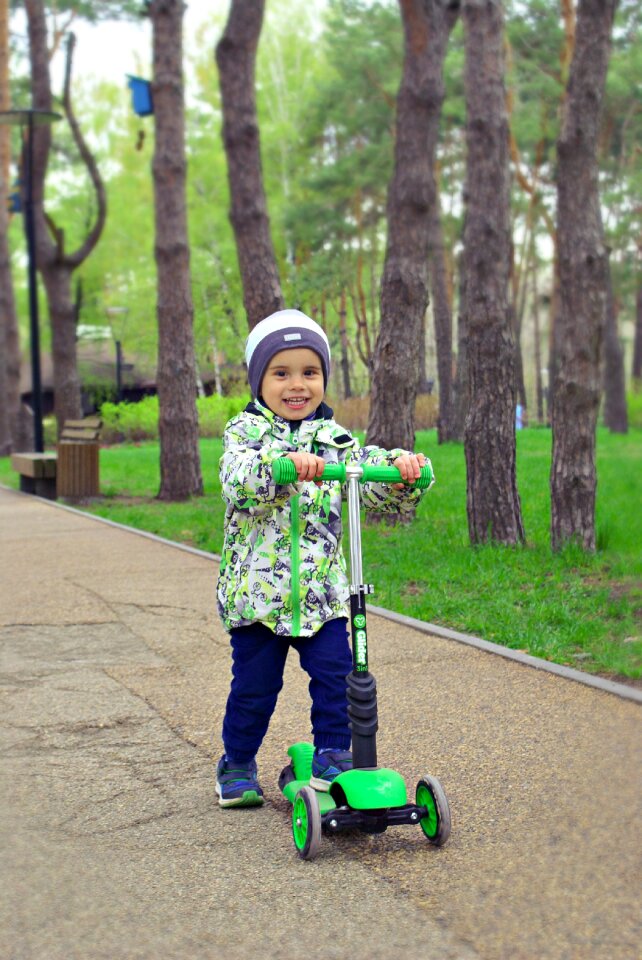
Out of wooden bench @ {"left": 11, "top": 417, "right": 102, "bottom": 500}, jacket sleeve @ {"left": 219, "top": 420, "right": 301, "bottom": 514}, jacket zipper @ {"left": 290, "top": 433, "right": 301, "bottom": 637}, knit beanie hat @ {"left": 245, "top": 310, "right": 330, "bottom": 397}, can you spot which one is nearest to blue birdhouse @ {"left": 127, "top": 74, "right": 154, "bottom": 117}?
wooden bench @ {"left": 11, "top": 417, "right": 102, "bottom": 500}

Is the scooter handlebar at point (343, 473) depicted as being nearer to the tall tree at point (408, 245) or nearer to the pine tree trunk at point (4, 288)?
the tall tree at point (408, 245)

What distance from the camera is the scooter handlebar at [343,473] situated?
11.5ft

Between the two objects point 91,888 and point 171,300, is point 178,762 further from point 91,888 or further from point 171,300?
point 171,300

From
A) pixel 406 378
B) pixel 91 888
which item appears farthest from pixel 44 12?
pixel 91 888

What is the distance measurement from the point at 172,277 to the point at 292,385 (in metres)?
12.3

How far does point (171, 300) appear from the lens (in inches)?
627

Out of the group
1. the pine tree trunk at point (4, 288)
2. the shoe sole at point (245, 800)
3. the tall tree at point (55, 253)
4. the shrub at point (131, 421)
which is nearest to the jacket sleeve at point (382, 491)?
the shoe sole at point (245, 800)

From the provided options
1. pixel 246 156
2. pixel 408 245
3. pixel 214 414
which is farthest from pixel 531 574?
pixel 214 414

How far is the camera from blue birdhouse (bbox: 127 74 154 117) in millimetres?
16359

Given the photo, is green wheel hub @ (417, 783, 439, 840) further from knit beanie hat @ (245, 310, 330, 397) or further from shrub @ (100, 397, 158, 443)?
shrub @ (100, 397, 158, 443)

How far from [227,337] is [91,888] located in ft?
136

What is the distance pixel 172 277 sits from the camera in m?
15.9

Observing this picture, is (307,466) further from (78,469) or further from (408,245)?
(78,469)

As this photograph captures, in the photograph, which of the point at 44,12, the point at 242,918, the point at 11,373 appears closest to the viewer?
the point at 242,918
